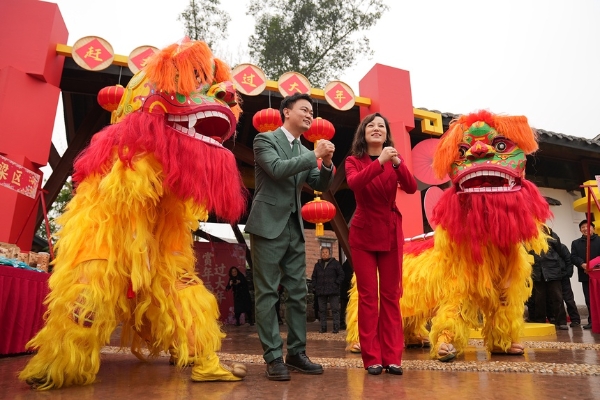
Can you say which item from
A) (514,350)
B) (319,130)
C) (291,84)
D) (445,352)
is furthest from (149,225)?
(291,84)

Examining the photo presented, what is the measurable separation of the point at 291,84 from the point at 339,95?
737 mm

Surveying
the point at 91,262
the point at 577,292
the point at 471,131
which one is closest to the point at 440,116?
the point at 471,131

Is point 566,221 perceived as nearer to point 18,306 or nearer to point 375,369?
point 375,369

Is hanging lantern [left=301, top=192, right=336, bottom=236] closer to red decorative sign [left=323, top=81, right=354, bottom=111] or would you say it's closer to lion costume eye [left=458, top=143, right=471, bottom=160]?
red decorative sign [left=323, top=81, right=354, bottom=111]

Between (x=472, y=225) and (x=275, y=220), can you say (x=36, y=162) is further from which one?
(x=472, y=225)

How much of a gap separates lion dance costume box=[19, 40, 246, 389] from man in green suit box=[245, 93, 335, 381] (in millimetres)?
169

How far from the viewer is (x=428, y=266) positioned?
368 centimetres

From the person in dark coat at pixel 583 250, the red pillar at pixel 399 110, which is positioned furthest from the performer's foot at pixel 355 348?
the person in dark coat at pixel 583 250

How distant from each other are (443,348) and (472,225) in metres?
0.86

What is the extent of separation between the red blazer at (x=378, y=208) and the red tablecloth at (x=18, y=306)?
245cm

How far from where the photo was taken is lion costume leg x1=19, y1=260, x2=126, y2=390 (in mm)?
2127

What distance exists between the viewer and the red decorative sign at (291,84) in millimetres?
6164

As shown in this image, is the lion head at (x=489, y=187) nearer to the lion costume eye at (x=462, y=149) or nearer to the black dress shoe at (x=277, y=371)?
the lion costume eye at (x=462, y=149)

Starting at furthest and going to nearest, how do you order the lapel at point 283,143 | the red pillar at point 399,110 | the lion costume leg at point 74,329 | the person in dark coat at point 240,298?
1. the person in dark coat at point 240,298
2. the red pillar at point 399,110
3. the lapel at point 283,143
4. the lion costume leg at point 74,329
